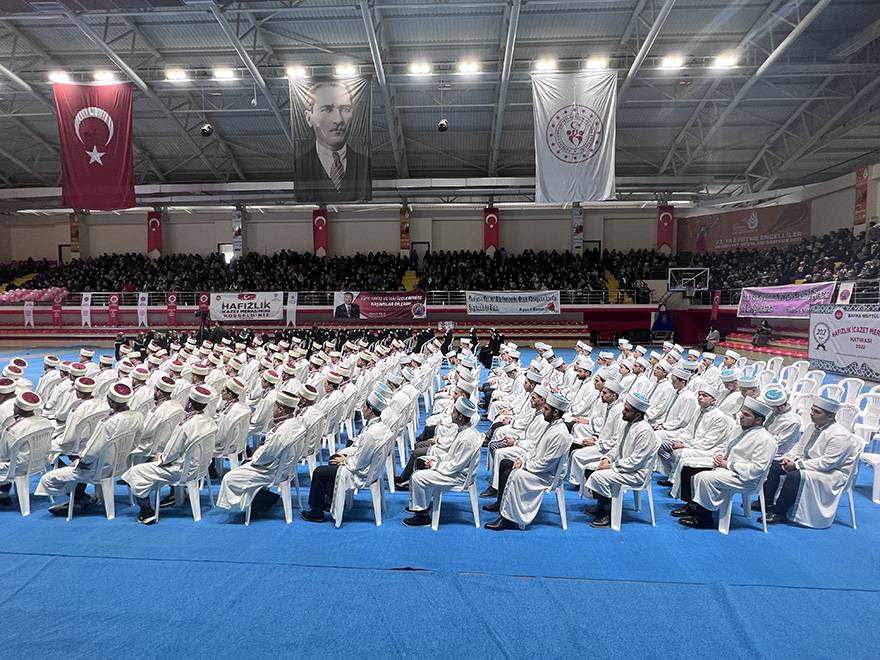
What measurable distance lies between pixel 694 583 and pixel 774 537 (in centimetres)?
154

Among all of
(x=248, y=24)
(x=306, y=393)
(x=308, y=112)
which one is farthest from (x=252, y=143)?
(x=306, y=393)

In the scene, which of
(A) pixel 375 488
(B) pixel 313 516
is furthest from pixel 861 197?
(B) pixel 313 516

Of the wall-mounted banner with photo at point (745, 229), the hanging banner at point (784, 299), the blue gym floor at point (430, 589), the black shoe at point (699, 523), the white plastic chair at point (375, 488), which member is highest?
the wall-mounted banner with photo at point (745, 229)

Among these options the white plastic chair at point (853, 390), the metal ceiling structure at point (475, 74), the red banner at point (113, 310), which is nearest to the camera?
the white plastic chair at point (853, 390)

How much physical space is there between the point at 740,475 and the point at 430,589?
343cm

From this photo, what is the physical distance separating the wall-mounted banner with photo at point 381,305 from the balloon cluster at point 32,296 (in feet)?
45.0

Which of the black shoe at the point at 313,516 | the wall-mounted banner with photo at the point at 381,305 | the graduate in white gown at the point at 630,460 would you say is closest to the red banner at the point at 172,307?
the wall-mounted banner with photo at the point at 381,305

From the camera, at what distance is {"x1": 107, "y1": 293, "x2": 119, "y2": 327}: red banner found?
25.7 metres

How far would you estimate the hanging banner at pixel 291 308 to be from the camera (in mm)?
25266

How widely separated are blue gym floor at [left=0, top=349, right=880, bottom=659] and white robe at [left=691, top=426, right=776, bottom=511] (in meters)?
0.38

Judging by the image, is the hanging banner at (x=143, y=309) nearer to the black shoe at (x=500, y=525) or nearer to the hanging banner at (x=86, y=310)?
the hanging banner at (x=86, y=310)

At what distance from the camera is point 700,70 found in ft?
62.2

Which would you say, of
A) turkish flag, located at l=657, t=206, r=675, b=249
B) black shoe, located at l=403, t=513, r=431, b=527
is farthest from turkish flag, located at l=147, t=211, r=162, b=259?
black shoe, located at l=403, t=513, r=431, b=527

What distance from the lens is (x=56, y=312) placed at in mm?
26438
